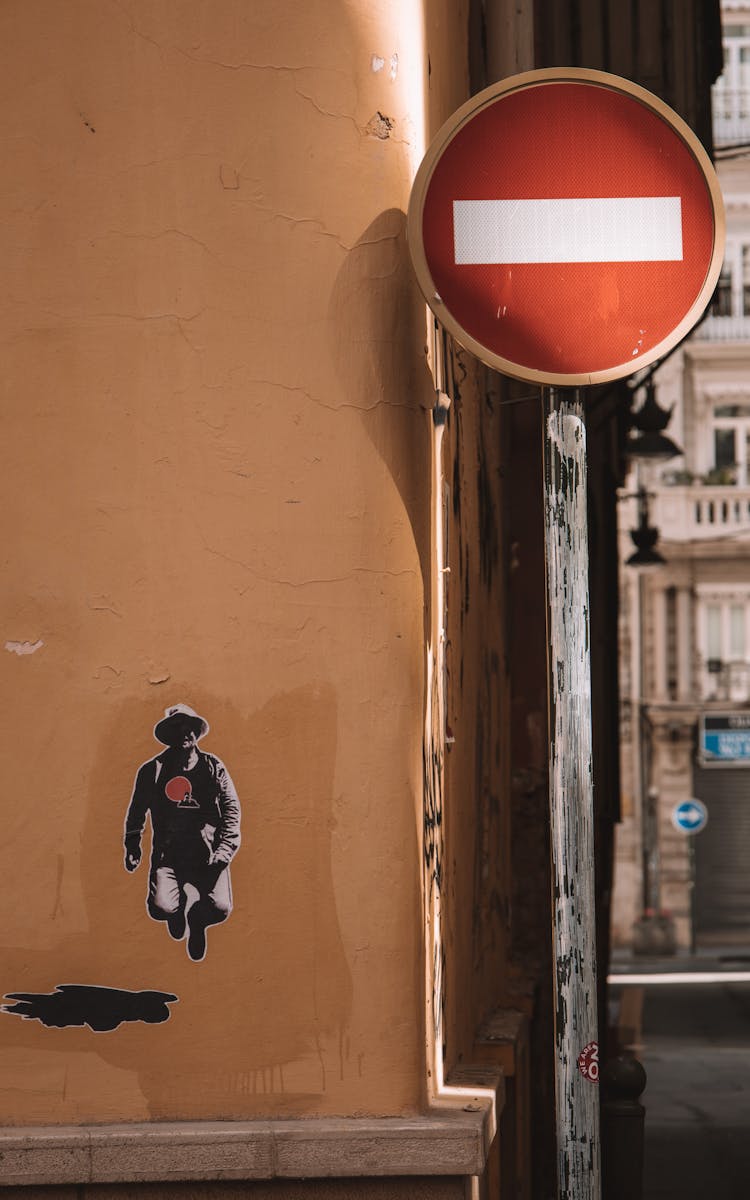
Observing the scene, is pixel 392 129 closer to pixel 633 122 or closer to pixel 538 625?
pixel 633 122

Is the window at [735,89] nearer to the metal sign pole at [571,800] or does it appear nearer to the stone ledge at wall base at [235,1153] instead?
the metal sign pole at [571,800]

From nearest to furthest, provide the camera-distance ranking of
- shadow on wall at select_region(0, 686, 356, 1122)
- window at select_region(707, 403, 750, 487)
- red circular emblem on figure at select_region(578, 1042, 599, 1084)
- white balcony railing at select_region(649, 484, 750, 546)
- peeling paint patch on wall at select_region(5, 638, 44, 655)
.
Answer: red circular emblem on figure at select_region(578, 1042, 599, 1084)
shadow on wall at select_region(0, 686, 356, 1122)
peeling paint patch on wall at select_region(5, 638, 44, 655)
white balcony railing at select_region(649, 484, 750, 546)
window at select_region(707, 403, 750, 487)

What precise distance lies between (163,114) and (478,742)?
2405 mm

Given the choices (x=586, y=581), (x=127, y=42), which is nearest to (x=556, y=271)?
(x=586, y=581)

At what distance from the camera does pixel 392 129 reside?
3566mm

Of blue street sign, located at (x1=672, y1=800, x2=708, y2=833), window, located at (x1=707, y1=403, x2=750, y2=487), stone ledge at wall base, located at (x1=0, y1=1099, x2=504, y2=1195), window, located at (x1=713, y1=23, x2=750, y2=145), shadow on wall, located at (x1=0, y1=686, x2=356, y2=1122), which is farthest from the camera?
window, located at (x1=713, y1=23, x2=750, y2=145)

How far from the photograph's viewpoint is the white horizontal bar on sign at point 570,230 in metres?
2.89

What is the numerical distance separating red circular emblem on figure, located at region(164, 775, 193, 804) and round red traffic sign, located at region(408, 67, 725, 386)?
4.02 ft

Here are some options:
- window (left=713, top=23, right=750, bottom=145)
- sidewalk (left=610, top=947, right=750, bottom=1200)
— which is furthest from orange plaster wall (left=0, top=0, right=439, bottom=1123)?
window (left=713, top=23, right=750, bottom=145)

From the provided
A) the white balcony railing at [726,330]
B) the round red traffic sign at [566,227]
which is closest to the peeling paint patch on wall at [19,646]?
the round red traffic sign at [566,227]

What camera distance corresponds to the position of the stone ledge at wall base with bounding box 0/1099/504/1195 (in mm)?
3213

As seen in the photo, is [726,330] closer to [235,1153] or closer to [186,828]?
[186,828]

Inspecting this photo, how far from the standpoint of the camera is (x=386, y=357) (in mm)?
3518

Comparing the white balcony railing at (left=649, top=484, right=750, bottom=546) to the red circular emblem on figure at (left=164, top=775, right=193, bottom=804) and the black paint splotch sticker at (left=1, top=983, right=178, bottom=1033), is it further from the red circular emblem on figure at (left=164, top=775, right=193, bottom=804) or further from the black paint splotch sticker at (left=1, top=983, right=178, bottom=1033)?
the black paint splotch sticker at (left=1, top=983, right=178, bottom=1033)
